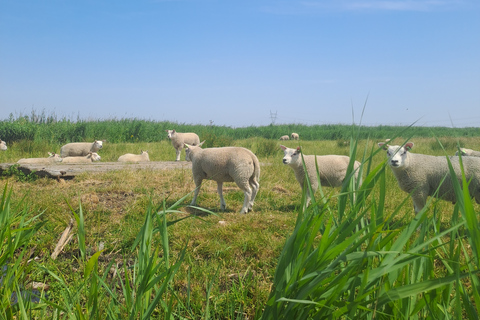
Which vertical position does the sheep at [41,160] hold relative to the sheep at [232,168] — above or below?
below

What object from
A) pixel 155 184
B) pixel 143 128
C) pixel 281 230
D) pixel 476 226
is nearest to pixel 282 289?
pixel 476 226

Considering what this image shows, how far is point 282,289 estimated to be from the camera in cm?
171

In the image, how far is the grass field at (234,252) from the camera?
166cm

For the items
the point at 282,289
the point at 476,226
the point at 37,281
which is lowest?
the point at 37,281

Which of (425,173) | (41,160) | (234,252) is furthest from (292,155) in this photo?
(41,160)

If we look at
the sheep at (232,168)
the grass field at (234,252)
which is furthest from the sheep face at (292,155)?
the grass field at (234,252)

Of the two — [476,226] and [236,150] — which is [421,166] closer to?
[236,150]

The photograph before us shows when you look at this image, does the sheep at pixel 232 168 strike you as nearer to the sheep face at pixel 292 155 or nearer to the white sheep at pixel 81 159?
the sheep face at pixel 292 155

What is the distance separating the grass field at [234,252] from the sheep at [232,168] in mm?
308

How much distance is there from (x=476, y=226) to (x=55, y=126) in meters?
20.4

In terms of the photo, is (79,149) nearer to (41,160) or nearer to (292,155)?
(41,160)

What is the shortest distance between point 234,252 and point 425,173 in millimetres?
3217

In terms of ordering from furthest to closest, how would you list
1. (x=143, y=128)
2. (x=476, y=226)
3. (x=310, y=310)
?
Answer: (x=143, y=128) < (x=310, y=310) < (x=476, y=226)

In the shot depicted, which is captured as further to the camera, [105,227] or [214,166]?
[214,166]
